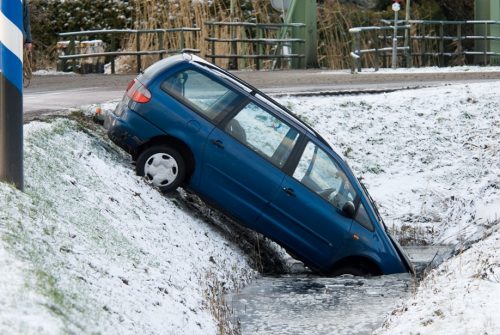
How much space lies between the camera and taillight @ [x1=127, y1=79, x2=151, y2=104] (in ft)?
43.8

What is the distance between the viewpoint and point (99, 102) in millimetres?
17859

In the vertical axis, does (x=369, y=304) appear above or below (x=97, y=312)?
below

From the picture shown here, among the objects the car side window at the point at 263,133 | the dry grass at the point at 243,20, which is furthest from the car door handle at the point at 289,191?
the dry grass at the point at 243,20

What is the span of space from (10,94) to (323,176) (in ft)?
16.9

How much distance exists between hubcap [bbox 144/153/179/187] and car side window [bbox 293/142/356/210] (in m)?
1.28

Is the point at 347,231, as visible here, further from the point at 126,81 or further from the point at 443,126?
the point at 126,81

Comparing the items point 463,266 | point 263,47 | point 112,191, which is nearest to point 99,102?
point 112,191

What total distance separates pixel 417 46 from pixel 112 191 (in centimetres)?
2559

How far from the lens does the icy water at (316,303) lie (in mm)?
10508

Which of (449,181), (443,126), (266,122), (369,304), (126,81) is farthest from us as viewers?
(126,81)

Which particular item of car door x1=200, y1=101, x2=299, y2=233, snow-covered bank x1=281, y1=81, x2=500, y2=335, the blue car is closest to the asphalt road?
snow-covered bank x1=281, y1=81, x2=500, y2=335

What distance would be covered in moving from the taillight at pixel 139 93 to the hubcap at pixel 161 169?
60 centimetres

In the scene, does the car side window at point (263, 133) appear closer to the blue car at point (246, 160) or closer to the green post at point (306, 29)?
the blue car at point (246, 160)

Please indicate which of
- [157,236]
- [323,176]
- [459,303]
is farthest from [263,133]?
[459,303]
